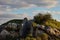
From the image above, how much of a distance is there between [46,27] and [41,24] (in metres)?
4.67

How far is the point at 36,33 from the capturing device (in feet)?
327

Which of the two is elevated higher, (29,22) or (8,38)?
(29,22)

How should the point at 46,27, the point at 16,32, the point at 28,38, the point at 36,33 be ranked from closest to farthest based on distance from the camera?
the point at 28,38 → the point at 36,33 → the point at 46,27 → the point at 16,32

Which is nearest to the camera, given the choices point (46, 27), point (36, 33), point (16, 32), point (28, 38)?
point (28, 38)

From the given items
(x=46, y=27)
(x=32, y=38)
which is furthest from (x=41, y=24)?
(x=32, y=38)

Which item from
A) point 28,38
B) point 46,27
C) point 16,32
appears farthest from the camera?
point 16,32

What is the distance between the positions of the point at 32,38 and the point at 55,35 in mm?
15913

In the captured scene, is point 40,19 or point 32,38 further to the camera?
point 40,19

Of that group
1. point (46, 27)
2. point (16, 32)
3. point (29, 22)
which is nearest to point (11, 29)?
point (16, 32)

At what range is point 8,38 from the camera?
11262cm

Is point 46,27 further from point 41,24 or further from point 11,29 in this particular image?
point 11,29

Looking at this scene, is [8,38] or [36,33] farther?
[8,38]

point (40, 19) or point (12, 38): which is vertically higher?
point (40, 19)

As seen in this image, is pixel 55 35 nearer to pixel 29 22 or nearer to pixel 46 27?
pixel 46 27
